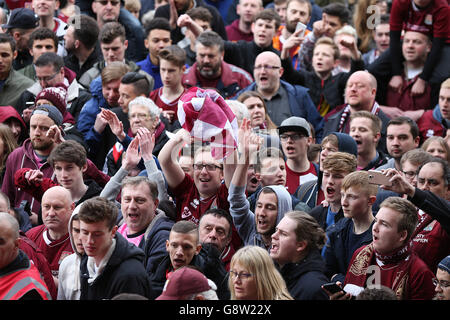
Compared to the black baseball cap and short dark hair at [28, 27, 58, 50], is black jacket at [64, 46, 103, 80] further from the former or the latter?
the black baseball cap

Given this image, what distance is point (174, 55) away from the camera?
9.57 m

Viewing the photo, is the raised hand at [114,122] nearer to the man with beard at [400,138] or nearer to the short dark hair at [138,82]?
the short dark hair at [138,82]

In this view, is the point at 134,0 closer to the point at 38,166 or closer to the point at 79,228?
the point at 38,166

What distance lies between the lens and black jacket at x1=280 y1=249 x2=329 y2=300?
590 centimetres

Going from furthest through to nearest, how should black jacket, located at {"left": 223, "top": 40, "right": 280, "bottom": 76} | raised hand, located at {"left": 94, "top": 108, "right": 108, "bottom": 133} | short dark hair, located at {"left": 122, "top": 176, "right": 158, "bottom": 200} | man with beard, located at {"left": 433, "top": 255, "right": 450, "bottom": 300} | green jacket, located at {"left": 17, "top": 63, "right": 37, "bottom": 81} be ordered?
1. black jacket, located at {"left": 223, "top": 40, "right": 280, "bottom": 76}
2. green jacket, located at {"left": 17, "top": 63, "right": 37, "bottom": 81}
3. raised hand, located at {"left": 94, "top": 108, "right": 108, "bottom": 133}
4. short dark hair, located at {"left": 122, "top": 176, "right": 158, "bottom": 200}
5. man with beard, located at {"left": 433, "top": 255, "right": 450, "bottom": 300}

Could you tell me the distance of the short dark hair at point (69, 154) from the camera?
25.9 ft

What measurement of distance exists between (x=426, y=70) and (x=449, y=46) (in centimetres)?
39

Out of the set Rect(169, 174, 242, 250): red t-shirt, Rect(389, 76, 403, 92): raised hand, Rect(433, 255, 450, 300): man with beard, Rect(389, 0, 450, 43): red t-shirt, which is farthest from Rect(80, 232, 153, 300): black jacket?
Rect(389, 0, 450, 43): red t-shirt

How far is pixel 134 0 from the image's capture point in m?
12.7

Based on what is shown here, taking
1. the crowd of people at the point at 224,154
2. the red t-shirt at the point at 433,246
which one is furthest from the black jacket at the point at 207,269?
the red t-shirt at the point at 433,246

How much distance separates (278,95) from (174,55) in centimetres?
127

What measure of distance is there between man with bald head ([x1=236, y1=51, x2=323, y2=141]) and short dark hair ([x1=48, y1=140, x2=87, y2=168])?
2497 mm

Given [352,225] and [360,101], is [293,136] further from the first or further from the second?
[352,225]

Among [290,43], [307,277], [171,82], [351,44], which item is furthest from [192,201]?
[351,44]
